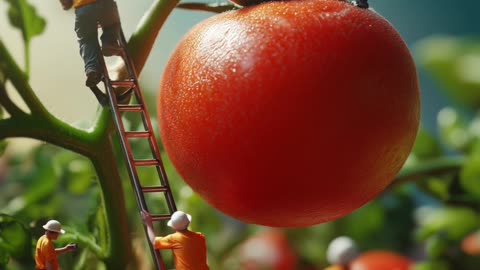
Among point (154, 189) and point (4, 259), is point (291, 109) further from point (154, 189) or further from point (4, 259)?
point (4, 259)

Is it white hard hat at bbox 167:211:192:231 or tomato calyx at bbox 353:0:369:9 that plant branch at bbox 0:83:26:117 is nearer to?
white hard hat at bbox 167:211:192:231

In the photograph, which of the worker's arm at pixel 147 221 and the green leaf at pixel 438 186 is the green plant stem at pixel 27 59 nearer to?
the worker's arm at pixel 147 221

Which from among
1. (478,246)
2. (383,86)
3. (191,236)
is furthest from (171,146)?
(478,246)

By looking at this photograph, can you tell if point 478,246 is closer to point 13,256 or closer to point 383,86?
point 383,86

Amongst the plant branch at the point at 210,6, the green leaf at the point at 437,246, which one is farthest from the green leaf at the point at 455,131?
the plant branch at the point at 210,6

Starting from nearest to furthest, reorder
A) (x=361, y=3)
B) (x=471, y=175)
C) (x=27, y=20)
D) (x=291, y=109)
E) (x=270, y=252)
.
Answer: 1. (x=291, y=109)
2. (x=361, y=3)
3. (x=27, y=20)
4. (x=471, y=175)
5. (x=270, y=252)

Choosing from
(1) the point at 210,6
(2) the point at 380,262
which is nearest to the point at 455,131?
(2) the point at 380,262
